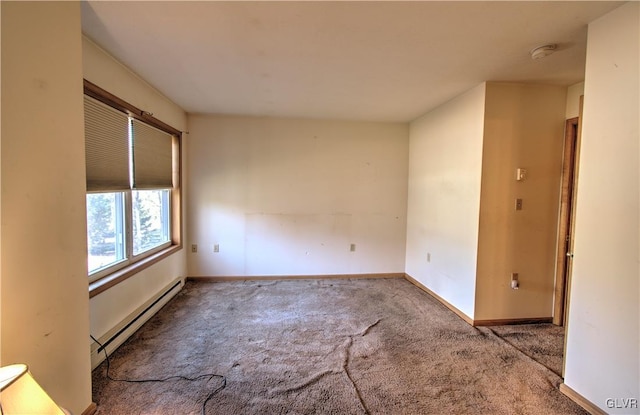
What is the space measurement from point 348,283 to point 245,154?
7.80 ft

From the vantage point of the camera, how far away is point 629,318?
150cm

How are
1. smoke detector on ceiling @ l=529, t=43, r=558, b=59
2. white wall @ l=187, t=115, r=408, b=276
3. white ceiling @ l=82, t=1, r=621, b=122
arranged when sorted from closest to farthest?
white ceiling @ l=82, t=1, r=621, b=122 → smoke detector on ceiling @ l=529, t=43, r=558, b=59 → white wall @ l=187, t=115, r=408, b=276

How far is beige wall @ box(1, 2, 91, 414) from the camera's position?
3.78 ft

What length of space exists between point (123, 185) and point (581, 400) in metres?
3.71

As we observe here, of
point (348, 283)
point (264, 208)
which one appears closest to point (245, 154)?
point (264, 208)

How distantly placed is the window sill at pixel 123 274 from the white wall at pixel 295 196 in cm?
92

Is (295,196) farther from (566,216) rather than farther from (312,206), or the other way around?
(566,216)

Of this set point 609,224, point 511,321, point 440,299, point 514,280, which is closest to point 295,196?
point 440,299

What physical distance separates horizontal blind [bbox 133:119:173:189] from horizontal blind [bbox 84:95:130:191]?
15cm

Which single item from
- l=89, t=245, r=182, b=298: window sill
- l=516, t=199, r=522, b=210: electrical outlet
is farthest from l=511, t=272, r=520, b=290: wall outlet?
l=89, t=245, r=182, b=298: window sill

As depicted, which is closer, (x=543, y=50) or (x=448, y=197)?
(x=543, y=50)

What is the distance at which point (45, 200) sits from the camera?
131 centimetres

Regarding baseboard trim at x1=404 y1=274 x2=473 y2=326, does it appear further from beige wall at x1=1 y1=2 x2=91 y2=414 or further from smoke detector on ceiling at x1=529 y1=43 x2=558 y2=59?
beige wall at x1=1 y1=2 x2=91 y2=414

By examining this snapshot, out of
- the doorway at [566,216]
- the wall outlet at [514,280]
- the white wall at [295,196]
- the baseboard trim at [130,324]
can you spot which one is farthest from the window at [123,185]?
the doorway at [566,216]
